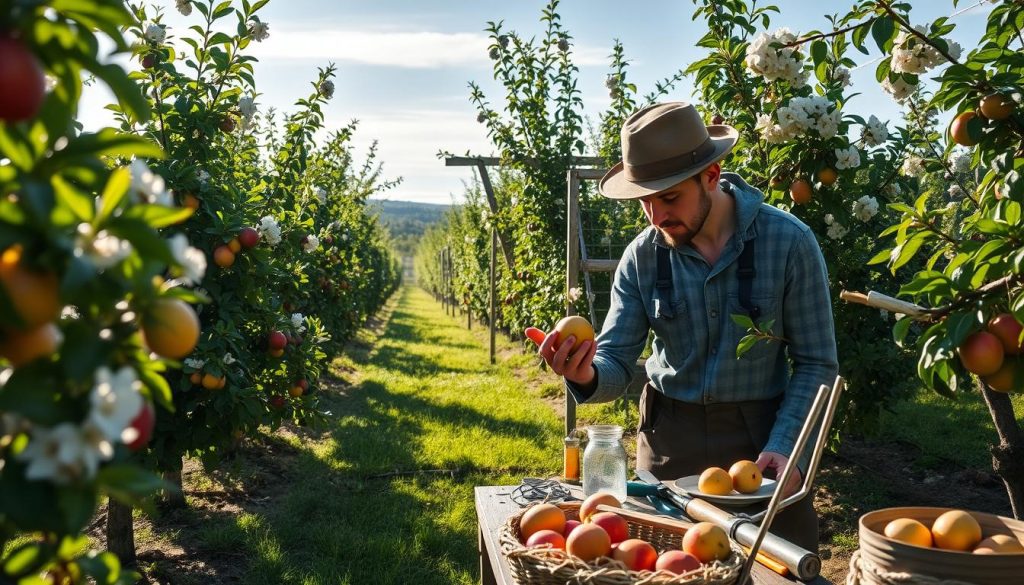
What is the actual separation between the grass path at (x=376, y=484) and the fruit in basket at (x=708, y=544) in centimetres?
260

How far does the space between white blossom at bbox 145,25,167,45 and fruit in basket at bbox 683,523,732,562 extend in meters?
3.43

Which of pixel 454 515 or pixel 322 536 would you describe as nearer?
pixel 322 536

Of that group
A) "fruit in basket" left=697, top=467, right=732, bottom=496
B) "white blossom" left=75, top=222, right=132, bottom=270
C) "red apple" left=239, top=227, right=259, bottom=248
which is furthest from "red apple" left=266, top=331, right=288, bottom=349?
"white blossom" left=75, top=222, right=132, bottom=270

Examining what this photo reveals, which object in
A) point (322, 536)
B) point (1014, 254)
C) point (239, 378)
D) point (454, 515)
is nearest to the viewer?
point (1014, 254)

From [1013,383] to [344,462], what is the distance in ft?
17.4

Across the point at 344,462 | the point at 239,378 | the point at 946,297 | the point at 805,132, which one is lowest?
the point at 344,462

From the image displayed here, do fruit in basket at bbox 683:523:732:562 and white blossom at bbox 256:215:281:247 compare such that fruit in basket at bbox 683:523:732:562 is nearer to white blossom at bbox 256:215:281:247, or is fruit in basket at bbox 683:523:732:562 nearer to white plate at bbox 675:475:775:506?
white plate at bbox 675:475:775:506

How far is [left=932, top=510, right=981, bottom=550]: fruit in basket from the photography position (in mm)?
1296

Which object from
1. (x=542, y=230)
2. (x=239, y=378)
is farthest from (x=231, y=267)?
(x=542, y=230)

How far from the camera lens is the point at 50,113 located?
70 cm

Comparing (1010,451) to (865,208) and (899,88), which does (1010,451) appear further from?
(865,208)

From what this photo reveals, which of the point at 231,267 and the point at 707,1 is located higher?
the point at 707,1

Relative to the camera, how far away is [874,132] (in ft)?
13.7

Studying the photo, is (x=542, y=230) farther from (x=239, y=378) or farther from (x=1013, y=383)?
(x=1013, y=383)
